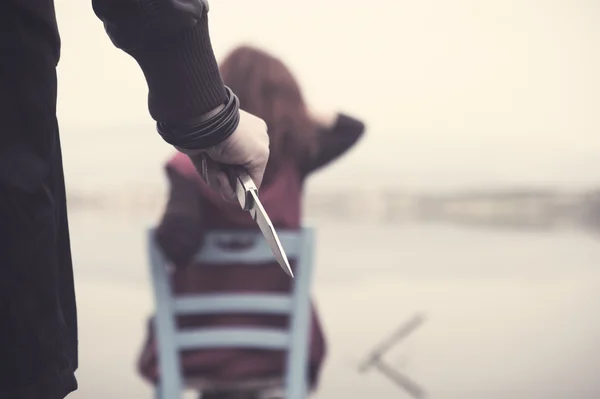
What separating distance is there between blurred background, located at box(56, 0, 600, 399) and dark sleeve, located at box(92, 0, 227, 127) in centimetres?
189

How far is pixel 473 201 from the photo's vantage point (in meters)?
2.70

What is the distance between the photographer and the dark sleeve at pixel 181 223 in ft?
5.21

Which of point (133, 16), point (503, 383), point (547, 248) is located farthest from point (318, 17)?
point (133, 16)

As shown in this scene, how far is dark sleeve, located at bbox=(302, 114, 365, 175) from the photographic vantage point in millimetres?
1810

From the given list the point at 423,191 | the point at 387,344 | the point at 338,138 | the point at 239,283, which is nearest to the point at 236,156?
the point at 239,283

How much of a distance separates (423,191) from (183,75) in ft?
7.13

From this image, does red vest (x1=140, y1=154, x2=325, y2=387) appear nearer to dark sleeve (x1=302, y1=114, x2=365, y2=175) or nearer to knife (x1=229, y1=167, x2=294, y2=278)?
dark sleeve (x1=302, y1=114, x2=365, y2=175)

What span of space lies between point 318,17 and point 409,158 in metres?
0.52

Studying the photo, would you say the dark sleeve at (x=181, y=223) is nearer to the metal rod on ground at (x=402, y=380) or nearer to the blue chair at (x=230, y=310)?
the blue chair at (x=230, y=310)

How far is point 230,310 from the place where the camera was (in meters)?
1.67

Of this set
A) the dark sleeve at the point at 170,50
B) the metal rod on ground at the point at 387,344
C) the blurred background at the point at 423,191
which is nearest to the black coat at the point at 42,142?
the dark sleeve at the point at 170,50

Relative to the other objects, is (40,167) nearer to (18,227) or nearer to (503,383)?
(18,227)

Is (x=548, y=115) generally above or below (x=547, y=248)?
above

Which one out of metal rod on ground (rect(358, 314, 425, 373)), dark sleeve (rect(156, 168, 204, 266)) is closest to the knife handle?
dark sleeve (rect(156, 168, 204, 266))
